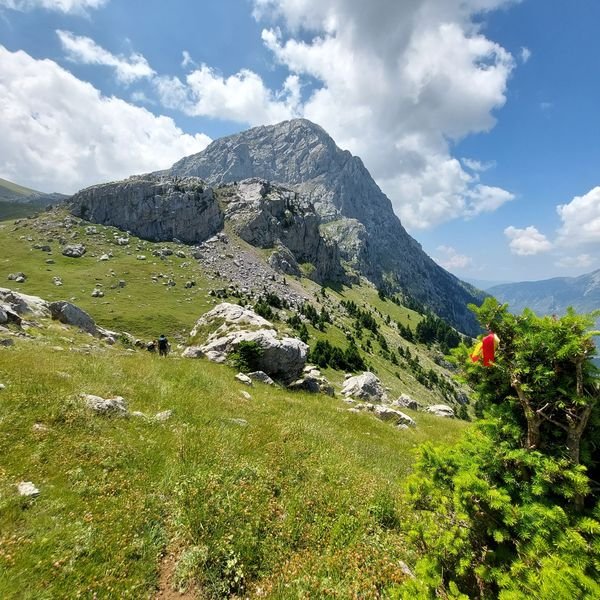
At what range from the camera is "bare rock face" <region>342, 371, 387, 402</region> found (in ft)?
107

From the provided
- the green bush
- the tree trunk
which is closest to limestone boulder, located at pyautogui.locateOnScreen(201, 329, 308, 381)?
the green bush

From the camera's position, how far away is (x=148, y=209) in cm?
17012

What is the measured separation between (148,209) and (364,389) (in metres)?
168

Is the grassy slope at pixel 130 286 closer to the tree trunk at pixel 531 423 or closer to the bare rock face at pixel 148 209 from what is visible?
the bare rock face at pixel 148 209

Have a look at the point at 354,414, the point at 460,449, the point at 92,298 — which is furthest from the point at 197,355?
the point at 92,298

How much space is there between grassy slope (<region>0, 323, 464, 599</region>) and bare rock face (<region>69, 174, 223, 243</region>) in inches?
6651

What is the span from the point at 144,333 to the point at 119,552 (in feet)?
253

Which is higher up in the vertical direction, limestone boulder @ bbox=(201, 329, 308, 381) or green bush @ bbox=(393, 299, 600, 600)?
green bush @ bbox=(393, 299, 600, 600)

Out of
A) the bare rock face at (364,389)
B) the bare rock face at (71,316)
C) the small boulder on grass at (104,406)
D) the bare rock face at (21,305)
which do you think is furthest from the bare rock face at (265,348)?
the small boulder on grass at (104,406)

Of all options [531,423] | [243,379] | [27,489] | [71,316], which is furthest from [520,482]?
[71,316]

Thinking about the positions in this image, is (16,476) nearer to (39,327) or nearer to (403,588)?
(403,588)

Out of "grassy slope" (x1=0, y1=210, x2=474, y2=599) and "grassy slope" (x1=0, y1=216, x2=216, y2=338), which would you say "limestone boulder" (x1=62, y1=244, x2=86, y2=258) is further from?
"grassy slope" (x1=0, y1=210, x2=474, y2=599)

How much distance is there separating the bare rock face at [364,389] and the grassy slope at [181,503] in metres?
19.2

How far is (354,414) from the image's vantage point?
69.5ft
